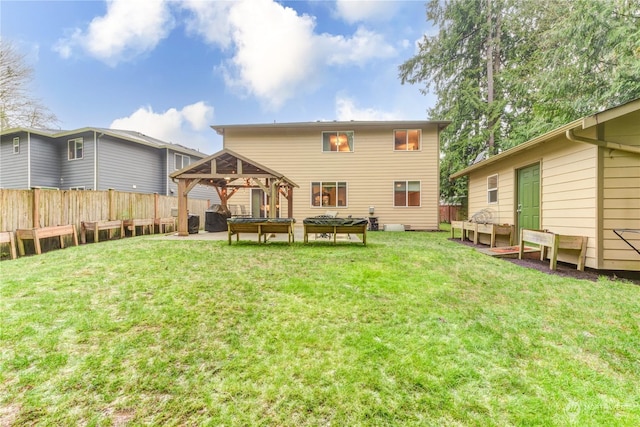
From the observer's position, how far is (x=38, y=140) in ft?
47.6

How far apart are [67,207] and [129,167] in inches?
361

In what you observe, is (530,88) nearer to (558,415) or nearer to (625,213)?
(625,213)

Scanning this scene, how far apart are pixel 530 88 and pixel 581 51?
4687 mm

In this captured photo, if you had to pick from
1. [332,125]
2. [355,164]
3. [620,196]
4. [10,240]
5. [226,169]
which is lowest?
[10,240]

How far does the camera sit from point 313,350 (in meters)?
2.40

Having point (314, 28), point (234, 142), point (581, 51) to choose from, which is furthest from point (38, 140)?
point (581, 51)

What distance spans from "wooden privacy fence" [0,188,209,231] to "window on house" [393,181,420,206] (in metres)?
11.5

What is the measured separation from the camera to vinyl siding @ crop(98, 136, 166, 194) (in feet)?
47.6

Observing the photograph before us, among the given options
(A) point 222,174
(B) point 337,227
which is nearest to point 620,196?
(B) point 337,227

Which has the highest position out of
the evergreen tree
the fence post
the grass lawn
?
the evergreen tree

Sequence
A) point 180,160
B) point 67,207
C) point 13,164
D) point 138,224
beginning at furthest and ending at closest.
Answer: point 180,160
point 13,164
point 138,224
point 67,207

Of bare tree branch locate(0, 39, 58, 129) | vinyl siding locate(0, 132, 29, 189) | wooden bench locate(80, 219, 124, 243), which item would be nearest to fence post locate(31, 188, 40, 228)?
wooden bench locate(80, 219, 124, 243)

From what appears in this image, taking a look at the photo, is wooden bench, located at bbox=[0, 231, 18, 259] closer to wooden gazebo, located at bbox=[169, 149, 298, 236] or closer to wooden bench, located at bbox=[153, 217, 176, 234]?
wooden gazebo, located at bbox=[169, 149, 298, 236]

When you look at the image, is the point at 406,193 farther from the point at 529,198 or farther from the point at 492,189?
the point at 529,198
